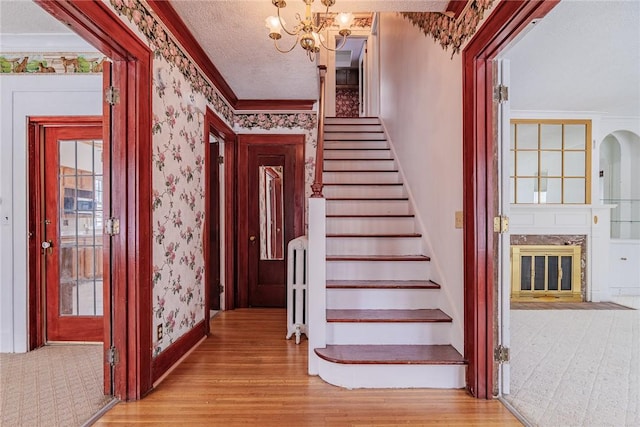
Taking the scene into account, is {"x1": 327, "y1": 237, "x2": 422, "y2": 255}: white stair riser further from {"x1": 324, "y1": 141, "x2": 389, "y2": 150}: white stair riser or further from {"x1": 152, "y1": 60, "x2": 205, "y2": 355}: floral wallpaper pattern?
{"x1": 324, "y1": 141, "x2": 389, "y2": 150}: white stair riser

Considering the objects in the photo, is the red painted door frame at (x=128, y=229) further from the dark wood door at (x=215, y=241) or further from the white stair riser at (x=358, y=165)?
the white stair riser at (x=358, y=165)

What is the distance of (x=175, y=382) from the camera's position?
212 cm

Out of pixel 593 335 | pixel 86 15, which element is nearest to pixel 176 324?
pixel 86 15

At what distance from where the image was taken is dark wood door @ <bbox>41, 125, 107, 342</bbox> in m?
2.79

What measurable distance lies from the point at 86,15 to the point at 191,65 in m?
1.25

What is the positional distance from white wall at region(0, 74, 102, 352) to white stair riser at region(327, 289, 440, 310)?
8.15 ft

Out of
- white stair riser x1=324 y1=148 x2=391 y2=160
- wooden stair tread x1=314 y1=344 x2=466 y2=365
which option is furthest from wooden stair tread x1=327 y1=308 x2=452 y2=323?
white stair riser x1=324 y1=148 x2=391 y2=160

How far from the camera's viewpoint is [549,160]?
4.53 metres

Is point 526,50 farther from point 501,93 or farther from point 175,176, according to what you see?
point 175,176

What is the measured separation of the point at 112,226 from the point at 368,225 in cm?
206

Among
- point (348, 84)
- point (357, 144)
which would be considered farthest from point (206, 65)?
point (348, 84)

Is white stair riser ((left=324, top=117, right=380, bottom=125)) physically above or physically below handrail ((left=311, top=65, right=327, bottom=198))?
above

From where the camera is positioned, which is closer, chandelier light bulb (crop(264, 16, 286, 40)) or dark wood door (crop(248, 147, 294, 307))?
chandelier light bulb (crop(264, 16, 286, 40))

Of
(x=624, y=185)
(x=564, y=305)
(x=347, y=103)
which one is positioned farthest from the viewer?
(x=347, y=103)
